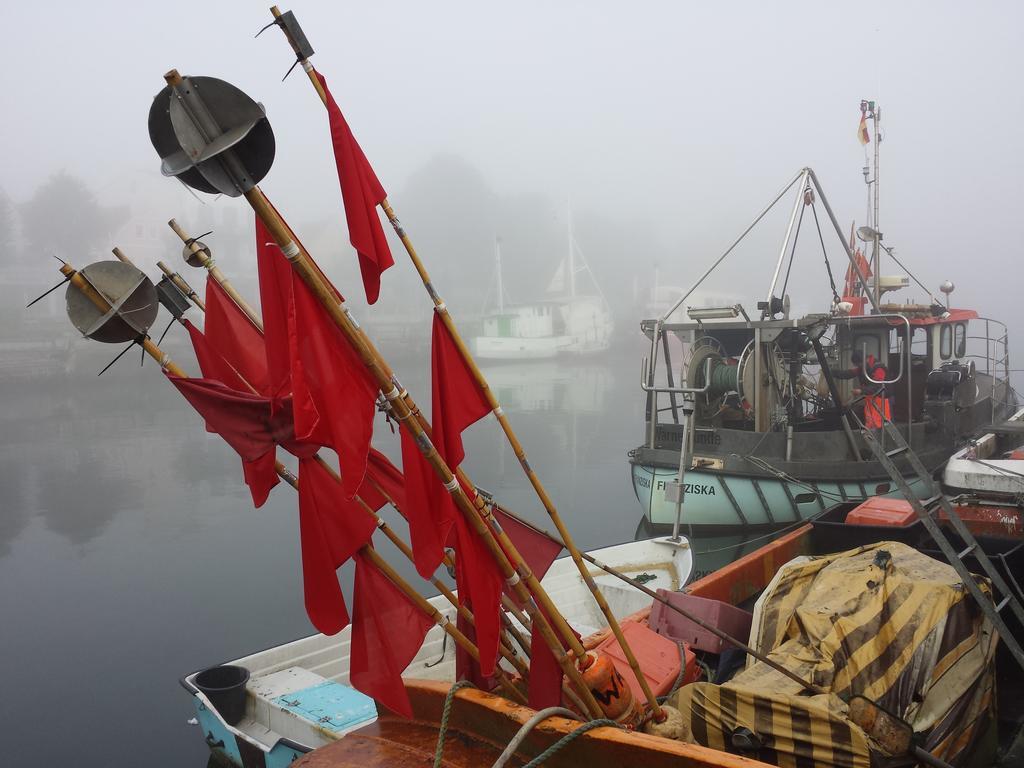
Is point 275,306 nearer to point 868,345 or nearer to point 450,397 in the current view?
point 450,397

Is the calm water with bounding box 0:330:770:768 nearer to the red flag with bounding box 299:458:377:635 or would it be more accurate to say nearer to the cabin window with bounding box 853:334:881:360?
the cabin window with bounding box 853:334:881:360

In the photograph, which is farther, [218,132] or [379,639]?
[379,639]

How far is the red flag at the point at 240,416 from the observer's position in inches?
138

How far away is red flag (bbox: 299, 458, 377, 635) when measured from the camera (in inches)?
143

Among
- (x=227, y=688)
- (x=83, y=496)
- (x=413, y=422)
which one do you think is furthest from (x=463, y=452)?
(x=83, y=496)

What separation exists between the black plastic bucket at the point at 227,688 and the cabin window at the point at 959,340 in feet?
54.6

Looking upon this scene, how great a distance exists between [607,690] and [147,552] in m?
17.3

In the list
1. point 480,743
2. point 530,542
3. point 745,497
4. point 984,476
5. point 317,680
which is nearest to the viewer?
point 480,743

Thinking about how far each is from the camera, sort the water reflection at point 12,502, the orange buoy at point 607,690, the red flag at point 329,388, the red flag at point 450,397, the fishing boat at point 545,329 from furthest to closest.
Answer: the fishing boat at point 545,329 < the water reflection at point 12,502 < the orange buoy at point 607,690 < the red flag at point 450,397 < the red flag at point 329,388

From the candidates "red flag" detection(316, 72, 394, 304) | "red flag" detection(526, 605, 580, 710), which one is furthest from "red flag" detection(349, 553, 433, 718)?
"red flag" detection(316, 72, 394, 304)

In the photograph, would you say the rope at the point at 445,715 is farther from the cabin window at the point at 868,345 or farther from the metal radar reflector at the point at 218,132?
the cabin window at the point at 868,345

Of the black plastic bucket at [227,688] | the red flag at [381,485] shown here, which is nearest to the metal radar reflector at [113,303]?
the red flag at [381,485]

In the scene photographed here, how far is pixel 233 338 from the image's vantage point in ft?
13.8

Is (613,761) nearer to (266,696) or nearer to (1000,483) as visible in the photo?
(266,696)
